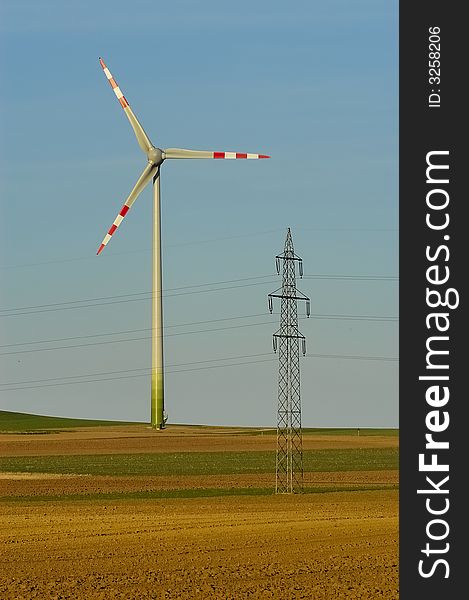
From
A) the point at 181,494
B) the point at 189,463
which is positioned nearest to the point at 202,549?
the point at 181,494

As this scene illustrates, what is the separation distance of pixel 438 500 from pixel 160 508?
→ 3591cm

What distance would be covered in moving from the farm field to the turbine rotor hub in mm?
20889

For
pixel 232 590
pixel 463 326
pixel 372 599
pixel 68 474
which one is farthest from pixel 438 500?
pixel 68 474

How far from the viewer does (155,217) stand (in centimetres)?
7669

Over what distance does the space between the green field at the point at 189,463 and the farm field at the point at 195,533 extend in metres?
0.35

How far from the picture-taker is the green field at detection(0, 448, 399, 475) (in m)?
93.8

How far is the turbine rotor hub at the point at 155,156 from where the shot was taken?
269ft

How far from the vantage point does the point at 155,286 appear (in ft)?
244

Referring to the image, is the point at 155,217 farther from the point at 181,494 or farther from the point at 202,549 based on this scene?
the point at 202,549

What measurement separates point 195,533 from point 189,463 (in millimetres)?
58702

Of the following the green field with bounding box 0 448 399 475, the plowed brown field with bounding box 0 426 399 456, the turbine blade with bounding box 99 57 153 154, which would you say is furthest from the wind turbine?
the plowed brown field with bounding box 0 426 399 456

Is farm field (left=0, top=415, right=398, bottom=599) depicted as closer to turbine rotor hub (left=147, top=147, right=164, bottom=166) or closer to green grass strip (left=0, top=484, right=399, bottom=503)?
green grass strip (left=0, top=484, right=399, bottom=503)

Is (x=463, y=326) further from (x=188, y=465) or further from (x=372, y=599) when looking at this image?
(x=188, y=465)

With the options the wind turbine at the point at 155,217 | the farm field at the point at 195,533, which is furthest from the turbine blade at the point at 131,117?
the farm field at the point at 195,533
